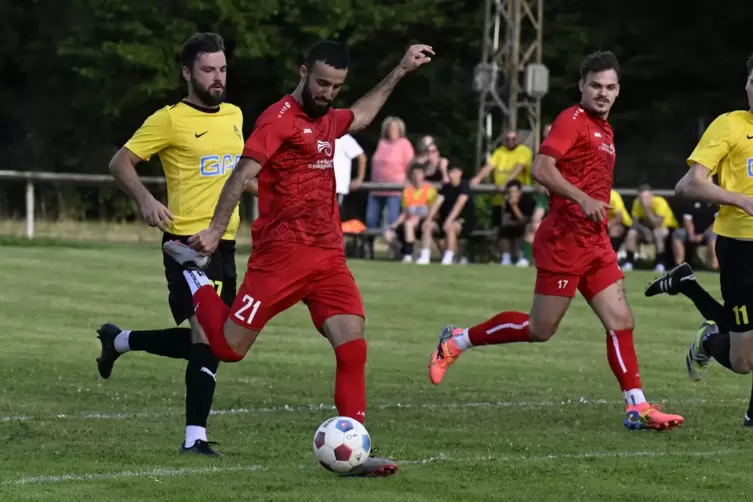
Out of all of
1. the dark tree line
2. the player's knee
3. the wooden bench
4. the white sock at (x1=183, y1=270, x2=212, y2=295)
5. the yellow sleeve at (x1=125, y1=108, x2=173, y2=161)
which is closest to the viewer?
the white sock at (x1=183, y1=270, x2=212, y2=295)

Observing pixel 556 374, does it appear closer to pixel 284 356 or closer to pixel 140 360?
pixel 284 356

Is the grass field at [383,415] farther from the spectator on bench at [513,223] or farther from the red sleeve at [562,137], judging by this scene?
the spectator on bench at [513,223]

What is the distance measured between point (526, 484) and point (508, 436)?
1.70m

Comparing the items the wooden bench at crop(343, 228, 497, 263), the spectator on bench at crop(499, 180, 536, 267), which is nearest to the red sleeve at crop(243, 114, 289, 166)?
the spectator on bench at crop(499, 180, 536, 267)

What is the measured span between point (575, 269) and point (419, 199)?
47.6ft

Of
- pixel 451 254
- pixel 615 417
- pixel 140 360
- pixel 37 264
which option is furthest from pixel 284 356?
pixel 451 254

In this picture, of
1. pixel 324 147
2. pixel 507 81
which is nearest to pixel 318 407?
pixel 324 147

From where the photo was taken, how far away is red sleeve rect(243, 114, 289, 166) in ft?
25.2

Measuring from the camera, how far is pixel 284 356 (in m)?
13.6

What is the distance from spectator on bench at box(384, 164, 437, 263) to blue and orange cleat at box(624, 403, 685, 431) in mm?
14630

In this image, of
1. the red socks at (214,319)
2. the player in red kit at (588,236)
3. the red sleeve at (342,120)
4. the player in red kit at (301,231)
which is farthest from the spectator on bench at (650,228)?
the player in red kit at (301,231)

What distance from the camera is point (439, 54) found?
44250mm

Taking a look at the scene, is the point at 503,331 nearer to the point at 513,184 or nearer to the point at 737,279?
the point at 737,279

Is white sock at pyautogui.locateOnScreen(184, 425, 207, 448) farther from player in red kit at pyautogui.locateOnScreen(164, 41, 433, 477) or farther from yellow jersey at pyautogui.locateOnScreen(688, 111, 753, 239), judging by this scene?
yellow jersey at pyautogui.locateOnScreen(688, 111, 753, 239)
